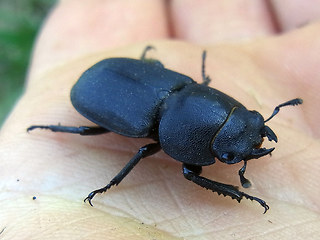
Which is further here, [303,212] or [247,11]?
[247,11]

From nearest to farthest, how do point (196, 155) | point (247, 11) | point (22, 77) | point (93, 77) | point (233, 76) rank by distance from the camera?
point (196, 155) → point (93, 77) → point (233, 76) → point (247, 11) → point (22, 77)

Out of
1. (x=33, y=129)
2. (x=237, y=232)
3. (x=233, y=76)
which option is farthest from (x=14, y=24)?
(x=237, y=232)

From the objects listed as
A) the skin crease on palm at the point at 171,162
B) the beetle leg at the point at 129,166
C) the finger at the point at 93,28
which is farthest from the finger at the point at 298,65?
the finger at the point at 93,28

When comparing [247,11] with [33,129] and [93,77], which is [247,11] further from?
[33,129]

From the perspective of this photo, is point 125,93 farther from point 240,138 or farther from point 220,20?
point 220,20

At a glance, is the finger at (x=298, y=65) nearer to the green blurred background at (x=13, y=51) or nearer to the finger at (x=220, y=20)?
the finger at (x=220, y=20)

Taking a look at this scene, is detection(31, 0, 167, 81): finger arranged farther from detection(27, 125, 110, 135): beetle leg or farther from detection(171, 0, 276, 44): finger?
detection(27, 125, 110, 135): beetle leg

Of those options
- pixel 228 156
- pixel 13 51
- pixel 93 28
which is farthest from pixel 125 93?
pixel 13 51

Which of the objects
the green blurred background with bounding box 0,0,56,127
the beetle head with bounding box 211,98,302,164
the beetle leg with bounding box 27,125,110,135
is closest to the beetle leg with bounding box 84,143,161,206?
the beetle leg with bounding box 27,125,110,135
